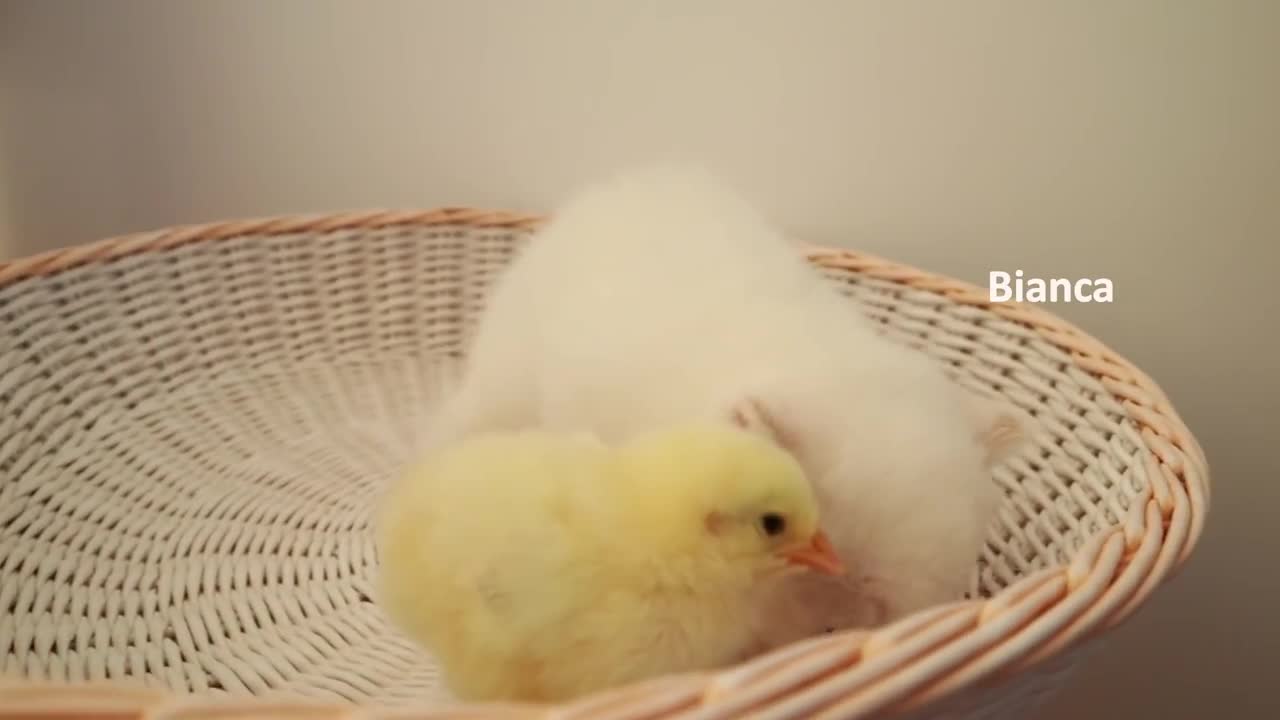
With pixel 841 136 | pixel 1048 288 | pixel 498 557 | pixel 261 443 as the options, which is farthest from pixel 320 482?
pixel 1048 288

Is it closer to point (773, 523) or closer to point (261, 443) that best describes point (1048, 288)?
point (773, 523)

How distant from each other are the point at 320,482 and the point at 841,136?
0.75m

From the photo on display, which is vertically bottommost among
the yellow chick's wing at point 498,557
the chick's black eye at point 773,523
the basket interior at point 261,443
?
the basket interior at point 261,443

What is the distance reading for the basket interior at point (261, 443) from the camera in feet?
2.79

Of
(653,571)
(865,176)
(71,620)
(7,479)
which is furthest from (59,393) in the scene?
(865,176)

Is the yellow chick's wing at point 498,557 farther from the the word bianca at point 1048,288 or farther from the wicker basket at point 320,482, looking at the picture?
the the word bianca at point 1048,288

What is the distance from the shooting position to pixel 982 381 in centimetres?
102

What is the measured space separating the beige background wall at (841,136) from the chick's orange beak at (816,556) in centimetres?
76

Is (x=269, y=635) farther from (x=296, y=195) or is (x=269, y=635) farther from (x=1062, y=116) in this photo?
(x=1062, y=116)

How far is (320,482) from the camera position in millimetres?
1135

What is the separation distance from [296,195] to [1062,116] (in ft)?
3.49

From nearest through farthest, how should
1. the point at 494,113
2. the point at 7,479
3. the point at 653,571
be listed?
the point at 653,571 < the point at 7,479 < the point at 494,113

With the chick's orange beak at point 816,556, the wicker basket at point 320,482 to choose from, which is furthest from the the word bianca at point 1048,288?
the chick's orange beak at point 816,556

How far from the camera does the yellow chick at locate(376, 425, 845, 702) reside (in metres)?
0.58
